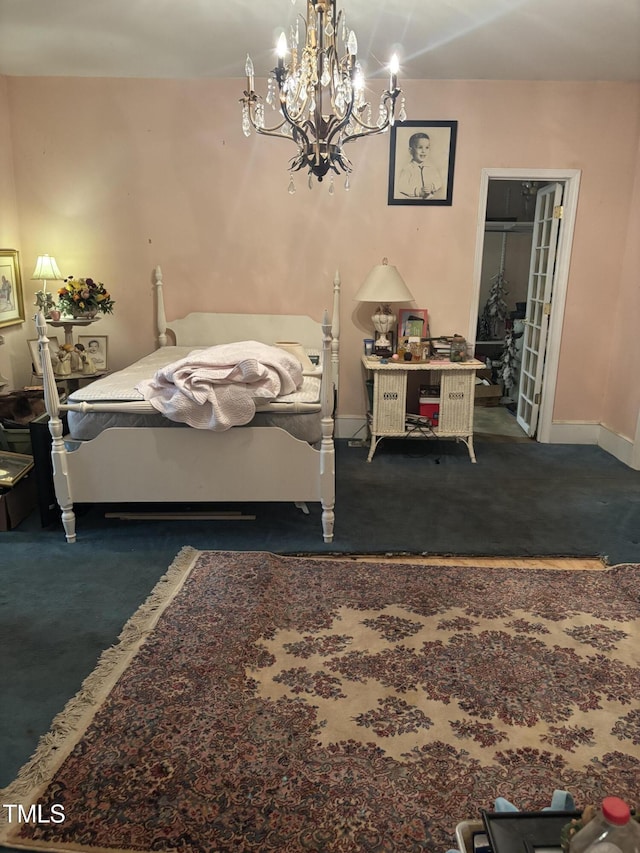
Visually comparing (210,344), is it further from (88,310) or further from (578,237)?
(578,237)

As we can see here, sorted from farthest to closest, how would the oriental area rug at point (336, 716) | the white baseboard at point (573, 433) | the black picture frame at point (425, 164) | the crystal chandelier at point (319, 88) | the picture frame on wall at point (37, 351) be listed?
1. the white baseboard at point (573, 433)
2. the black picture frame at point (425, 164)
3. the picture frame on wall at point (37, 351)
4. the crystal chandelier at point (319, 88)
5. the oriental area rug at point (336, 716)

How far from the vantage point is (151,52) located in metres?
3.59

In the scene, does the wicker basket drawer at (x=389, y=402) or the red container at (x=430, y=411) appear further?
the red container at (x=430, y=411)

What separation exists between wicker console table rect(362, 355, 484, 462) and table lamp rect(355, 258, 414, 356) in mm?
186

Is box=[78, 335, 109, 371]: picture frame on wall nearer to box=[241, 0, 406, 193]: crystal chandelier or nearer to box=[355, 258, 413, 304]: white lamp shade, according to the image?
box=[355, 258, 413, 304]: white lamp shade

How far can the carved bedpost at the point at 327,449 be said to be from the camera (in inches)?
107

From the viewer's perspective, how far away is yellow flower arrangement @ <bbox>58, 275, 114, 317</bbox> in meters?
3.94

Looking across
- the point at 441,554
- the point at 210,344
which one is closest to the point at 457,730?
the point at 441,554

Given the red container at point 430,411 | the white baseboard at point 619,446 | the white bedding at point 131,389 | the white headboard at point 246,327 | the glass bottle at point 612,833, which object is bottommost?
the white baseboard at point 619,446

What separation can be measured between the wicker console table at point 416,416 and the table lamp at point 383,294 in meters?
0.19

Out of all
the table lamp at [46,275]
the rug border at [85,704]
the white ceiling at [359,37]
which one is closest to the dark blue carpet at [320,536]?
the rug border at [85,704]

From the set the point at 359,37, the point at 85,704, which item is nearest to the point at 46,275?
the point at 359,37

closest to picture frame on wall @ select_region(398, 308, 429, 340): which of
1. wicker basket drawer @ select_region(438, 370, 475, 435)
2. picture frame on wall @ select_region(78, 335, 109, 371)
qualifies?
wicker basket drawer @ select_region(438, 370, 475, 435)

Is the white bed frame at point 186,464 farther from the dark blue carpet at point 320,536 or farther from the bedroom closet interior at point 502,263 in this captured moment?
the bedroom closet interior at point 502,263
